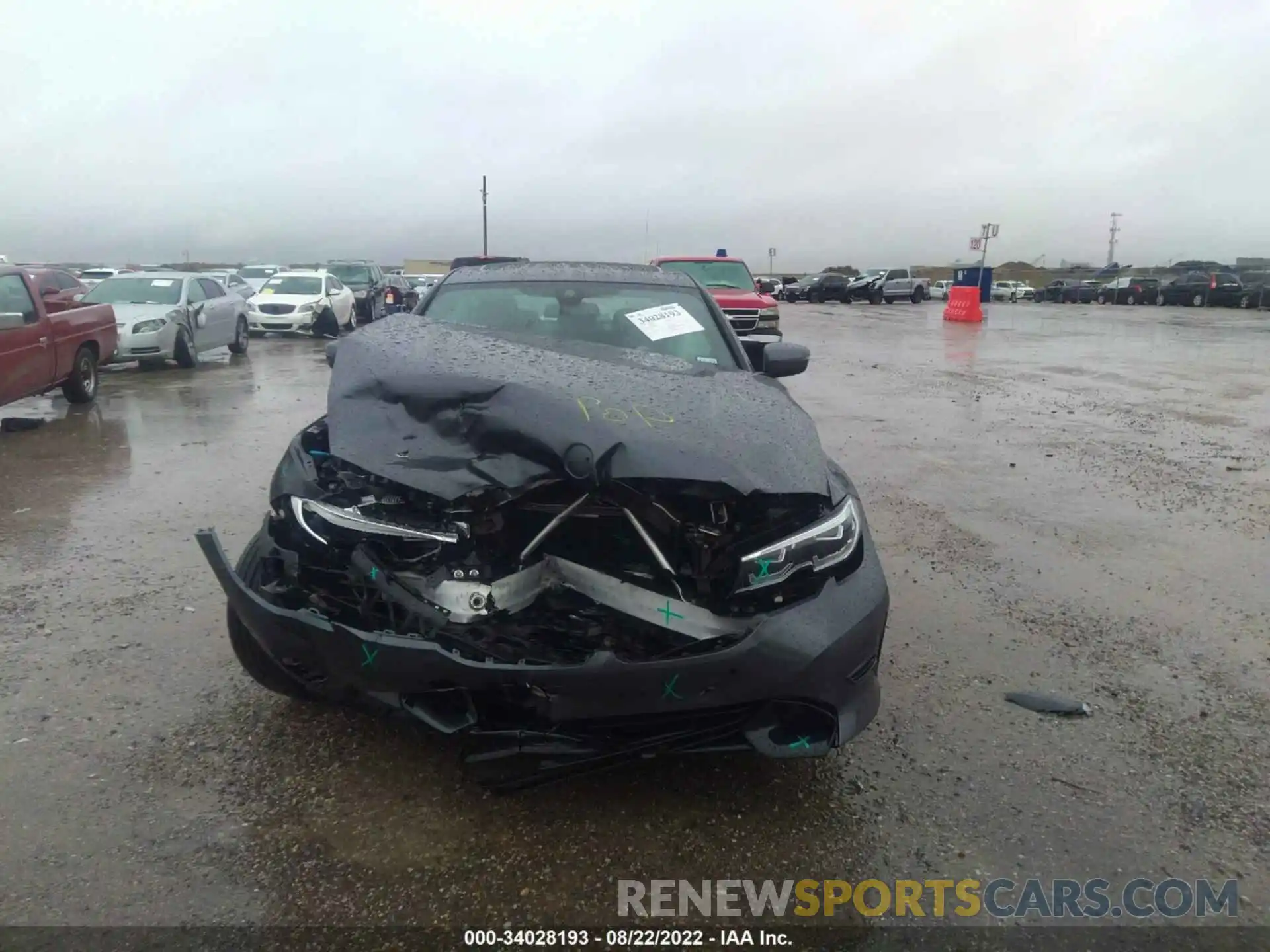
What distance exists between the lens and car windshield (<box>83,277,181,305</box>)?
1480 centimetres

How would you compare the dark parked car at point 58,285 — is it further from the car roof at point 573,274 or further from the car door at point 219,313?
the car roof at point 573,274

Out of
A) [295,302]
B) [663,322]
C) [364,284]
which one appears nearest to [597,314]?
[663,322]

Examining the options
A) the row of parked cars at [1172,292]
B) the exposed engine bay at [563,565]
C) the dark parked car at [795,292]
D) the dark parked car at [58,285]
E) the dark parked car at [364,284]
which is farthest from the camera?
the dark parked car at [795,292]

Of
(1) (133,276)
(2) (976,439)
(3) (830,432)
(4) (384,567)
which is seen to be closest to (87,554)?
(4) (384,567)

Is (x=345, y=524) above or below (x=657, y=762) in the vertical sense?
above

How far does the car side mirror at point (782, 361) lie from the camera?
4.81 metres

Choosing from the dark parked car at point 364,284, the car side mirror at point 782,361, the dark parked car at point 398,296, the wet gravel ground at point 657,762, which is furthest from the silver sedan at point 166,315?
the car side mirror at point 782,361

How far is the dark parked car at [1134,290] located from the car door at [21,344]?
51.4m

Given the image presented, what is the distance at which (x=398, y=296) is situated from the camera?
25547mm

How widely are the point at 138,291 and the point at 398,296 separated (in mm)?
10747

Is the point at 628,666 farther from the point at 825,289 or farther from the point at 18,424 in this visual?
the point at 825,289

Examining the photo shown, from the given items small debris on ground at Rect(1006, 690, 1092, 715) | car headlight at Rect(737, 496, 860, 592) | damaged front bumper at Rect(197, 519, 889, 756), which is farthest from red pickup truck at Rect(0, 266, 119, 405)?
small debris on ground at Rect(1006, 690, 1092, 715)

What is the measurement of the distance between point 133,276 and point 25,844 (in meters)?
15.2

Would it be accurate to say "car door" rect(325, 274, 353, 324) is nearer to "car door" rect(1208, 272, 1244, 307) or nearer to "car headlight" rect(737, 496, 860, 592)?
"car headlight" rect(737, 496, 860, 592)
